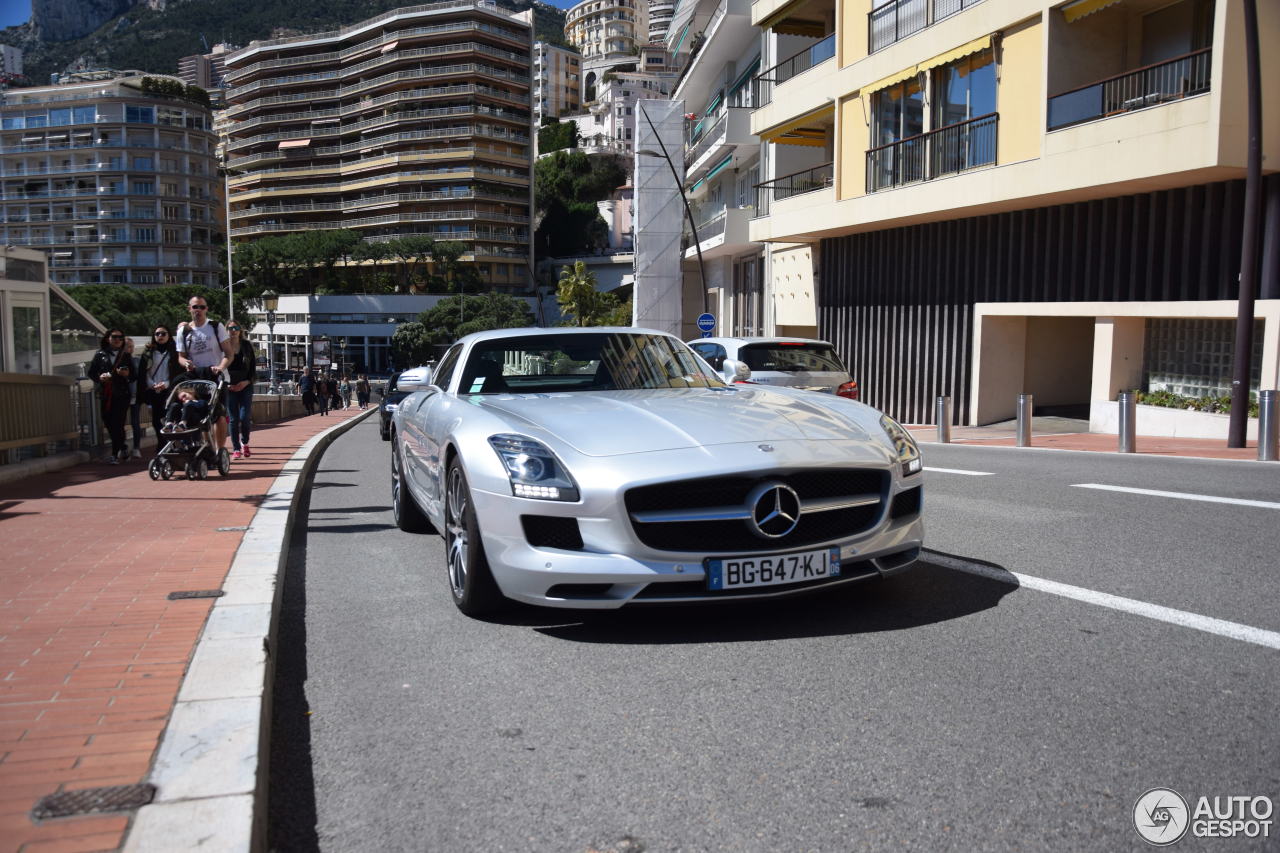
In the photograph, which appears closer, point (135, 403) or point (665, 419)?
point (665, 419)

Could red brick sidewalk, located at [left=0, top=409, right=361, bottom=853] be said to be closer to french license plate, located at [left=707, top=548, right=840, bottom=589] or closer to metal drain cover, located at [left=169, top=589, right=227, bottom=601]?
metal drain cover, located at [left=169, top=589, right=227, bottom=601]

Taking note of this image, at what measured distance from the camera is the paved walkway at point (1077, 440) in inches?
557

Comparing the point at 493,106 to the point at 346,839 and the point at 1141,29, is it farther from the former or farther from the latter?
the point at 346,839

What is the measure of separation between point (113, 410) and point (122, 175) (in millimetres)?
128021

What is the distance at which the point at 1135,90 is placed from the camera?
1833 cm

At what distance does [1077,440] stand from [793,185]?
57.7ft

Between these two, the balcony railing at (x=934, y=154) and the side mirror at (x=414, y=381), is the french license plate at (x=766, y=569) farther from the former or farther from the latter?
the balcony railing at (x=934, y=154)

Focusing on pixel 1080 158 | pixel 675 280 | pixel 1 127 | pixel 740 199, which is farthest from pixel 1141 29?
pixel 1 127

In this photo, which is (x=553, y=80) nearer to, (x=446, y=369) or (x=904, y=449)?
(x=446, y=369)

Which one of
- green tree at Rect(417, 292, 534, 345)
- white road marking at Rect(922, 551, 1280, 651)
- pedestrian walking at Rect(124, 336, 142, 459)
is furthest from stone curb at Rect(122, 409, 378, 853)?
green tree at Rect(417, 292, 534, 345)

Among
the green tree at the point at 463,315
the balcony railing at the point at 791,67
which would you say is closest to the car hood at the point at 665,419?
the balcony railing at the point at 791,67

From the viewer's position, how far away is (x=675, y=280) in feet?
177

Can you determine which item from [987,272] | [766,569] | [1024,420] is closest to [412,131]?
[987,272]

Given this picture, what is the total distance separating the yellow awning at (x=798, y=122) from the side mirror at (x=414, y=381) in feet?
73.8
